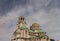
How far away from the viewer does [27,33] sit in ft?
219

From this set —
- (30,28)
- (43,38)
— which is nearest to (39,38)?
(43,38)

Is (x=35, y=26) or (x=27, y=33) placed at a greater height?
(x=35, y=26)

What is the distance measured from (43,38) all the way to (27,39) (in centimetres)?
606

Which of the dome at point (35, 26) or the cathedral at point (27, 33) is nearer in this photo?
the cathedral at point (27, 33)

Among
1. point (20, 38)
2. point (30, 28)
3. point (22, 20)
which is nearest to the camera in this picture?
point (20, 38)

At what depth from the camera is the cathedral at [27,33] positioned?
65.2m

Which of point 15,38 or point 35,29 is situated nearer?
point 15,38

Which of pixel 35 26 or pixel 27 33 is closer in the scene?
pixel 27 33

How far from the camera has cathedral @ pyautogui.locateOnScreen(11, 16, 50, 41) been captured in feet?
214

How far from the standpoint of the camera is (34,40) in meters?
67.7

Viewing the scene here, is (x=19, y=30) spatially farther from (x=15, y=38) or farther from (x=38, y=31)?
(x=38, y=31)

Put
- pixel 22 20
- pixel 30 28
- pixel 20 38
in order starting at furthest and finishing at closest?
pixel 30 28 < pixel 22 20 < pixel 20 38

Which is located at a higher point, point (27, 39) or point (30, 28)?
point (30, 28)

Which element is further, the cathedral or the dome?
the dome
